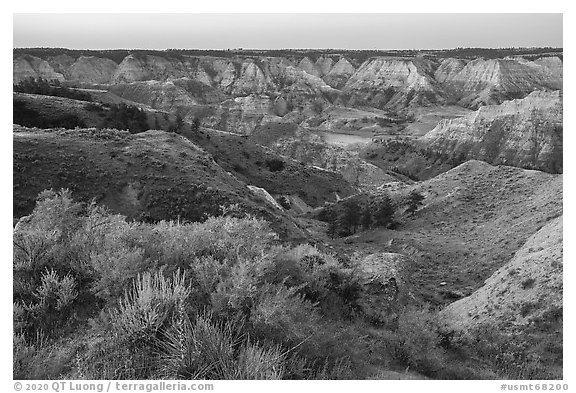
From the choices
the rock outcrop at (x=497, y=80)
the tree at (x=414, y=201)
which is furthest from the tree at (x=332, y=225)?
the rock outcrop at (x=497, y=80)

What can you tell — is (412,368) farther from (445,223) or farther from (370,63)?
(370,63)

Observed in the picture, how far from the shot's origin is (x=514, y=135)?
84.8 metres

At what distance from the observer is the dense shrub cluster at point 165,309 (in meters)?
5.39

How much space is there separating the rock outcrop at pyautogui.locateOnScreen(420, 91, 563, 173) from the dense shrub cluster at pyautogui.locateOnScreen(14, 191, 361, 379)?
79.2 metres

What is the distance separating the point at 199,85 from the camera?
138 metres

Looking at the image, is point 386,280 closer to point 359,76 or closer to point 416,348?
point 416,348

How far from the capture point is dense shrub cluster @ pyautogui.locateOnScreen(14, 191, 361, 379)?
17.7 feet

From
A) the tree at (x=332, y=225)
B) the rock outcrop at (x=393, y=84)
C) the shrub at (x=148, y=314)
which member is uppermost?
the rock outcrop at (x=393, y=84)

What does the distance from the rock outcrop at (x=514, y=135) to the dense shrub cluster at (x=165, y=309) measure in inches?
3120

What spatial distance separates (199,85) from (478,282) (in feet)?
415

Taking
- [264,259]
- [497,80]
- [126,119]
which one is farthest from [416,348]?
[497,80]

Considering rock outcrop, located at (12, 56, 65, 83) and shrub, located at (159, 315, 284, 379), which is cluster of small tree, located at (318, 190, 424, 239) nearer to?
shrub, located at (159, 315, 284, 379)

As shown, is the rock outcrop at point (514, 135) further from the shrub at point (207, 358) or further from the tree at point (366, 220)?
the shrub at point (207, 358)
